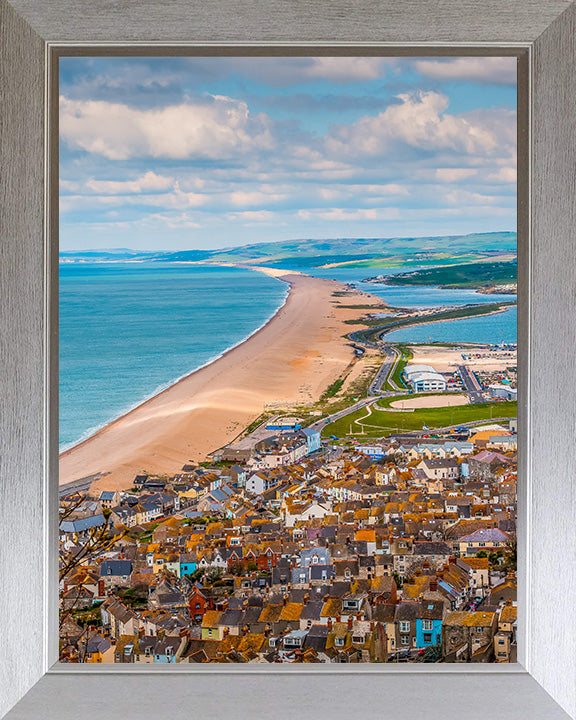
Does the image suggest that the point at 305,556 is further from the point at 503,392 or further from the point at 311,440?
the point at 503,392

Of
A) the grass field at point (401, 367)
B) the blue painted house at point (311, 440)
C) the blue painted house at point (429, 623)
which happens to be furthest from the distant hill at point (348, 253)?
the blue painted house at point (429, 623)

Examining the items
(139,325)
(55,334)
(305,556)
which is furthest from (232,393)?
(55,334)

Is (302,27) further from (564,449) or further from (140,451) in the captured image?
(140,451)

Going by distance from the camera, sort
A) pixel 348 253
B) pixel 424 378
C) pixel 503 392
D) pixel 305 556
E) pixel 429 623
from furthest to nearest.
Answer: pixel 348 253, pixel 424 378, pixel 503 392, pixel 305 556, pixel 429 623

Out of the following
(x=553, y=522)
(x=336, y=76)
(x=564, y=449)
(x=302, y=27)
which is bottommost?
(x=553, y=522)

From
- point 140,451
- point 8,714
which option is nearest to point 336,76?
point 140,451

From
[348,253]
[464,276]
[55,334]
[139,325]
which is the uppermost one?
[348,253]

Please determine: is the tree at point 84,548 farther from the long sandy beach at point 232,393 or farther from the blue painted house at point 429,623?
the blue painted house at point 429,623
